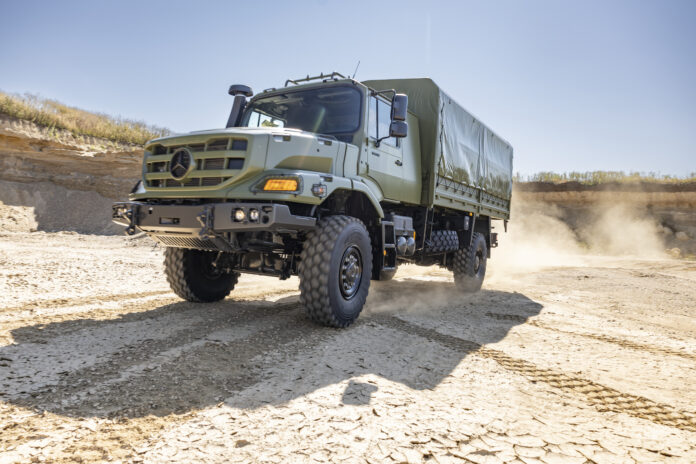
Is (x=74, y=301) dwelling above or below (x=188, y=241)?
below

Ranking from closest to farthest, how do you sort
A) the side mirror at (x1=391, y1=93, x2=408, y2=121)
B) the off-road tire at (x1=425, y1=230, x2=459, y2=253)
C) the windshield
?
the side mirror at (x1=391, y1=93, x2=408, y2=121) < the windshield < the off-road tire at (x1=425, y1=230, x2=459, y2=253)

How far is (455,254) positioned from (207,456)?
7.63 m

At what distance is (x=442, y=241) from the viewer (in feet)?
26.9

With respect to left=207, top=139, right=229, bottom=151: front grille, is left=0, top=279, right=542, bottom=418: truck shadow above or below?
below

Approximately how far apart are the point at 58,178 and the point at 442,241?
633 inches

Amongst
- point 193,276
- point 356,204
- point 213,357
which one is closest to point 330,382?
point 213,357

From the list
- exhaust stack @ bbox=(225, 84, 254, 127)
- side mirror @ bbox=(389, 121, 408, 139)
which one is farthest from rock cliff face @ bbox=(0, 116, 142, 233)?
side mirror @ bbox=(389, 121, 408, 139)

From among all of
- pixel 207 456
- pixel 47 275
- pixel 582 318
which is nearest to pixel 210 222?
pixel 207 456

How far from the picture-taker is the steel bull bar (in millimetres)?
4336

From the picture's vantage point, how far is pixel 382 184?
20.0 feet

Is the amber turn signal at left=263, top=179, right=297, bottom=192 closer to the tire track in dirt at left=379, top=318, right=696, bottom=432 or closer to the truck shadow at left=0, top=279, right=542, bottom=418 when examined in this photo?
the truck shadow at left=0, top=279, right=542, bottom=418

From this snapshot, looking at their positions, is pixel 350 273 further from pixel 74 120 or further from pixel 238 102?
pixel 74 120

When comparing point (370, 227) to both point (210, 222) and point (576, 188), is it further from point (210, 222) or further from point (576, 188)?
point (576, 188)

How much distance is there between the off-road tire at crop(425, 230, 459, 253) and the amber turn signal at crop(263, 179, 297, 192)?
149 inches
